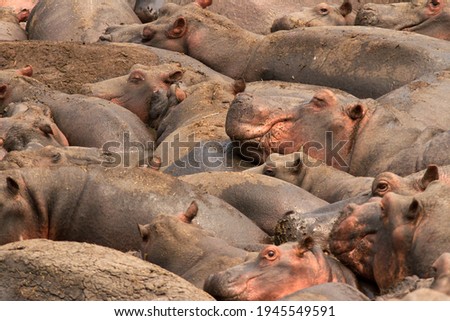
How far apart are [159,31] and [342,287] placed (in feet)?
23.9

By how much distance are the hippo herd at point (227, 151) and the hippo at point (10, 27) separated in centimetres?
3

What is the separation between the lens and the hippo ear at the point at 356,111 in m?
11.0

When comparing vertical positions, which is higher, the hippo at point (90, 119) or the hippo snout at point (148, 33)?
the hippo at point (90, 119)

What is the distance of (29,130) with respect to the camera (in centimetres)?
1159

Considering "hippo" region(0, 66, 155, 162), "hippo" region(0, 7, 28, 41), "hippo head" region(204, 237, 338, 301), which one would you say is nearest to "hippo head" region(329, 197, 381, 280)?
→ "hippo head" region(204, 237, 338, 301)

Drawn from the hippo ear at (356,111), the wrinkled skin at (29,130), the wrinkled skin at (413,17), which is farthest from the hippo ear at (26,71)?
the hippo ear at (356,111)

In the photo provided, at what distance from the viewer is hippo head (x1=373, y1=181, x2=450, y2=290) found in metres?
7.85

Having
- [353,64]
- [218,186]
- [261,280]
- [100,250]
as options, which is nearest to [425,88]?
[353,64]

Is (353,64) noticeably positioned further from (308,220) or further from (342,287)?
(342,287)

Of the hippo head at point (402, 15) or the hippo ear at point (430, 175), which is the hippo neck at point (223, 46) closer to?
the hippo head at point (402, 15)

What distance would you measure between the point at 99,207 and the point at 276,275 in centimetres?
182

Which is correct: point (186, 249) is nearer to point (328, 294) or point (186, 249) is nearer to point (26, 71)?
point (328, 294)

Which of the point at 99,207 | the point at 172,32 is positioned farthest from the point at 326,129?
the point at 172,32

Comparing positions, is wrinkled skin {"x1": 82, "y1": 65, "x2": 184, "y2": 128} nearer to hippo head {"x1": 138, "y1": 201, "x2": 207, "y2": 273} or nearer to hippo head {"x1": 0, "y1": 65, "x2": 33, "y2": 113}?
hippo head {"x1": 0, "y1": 65, "x2": 33, "y2": 113}
